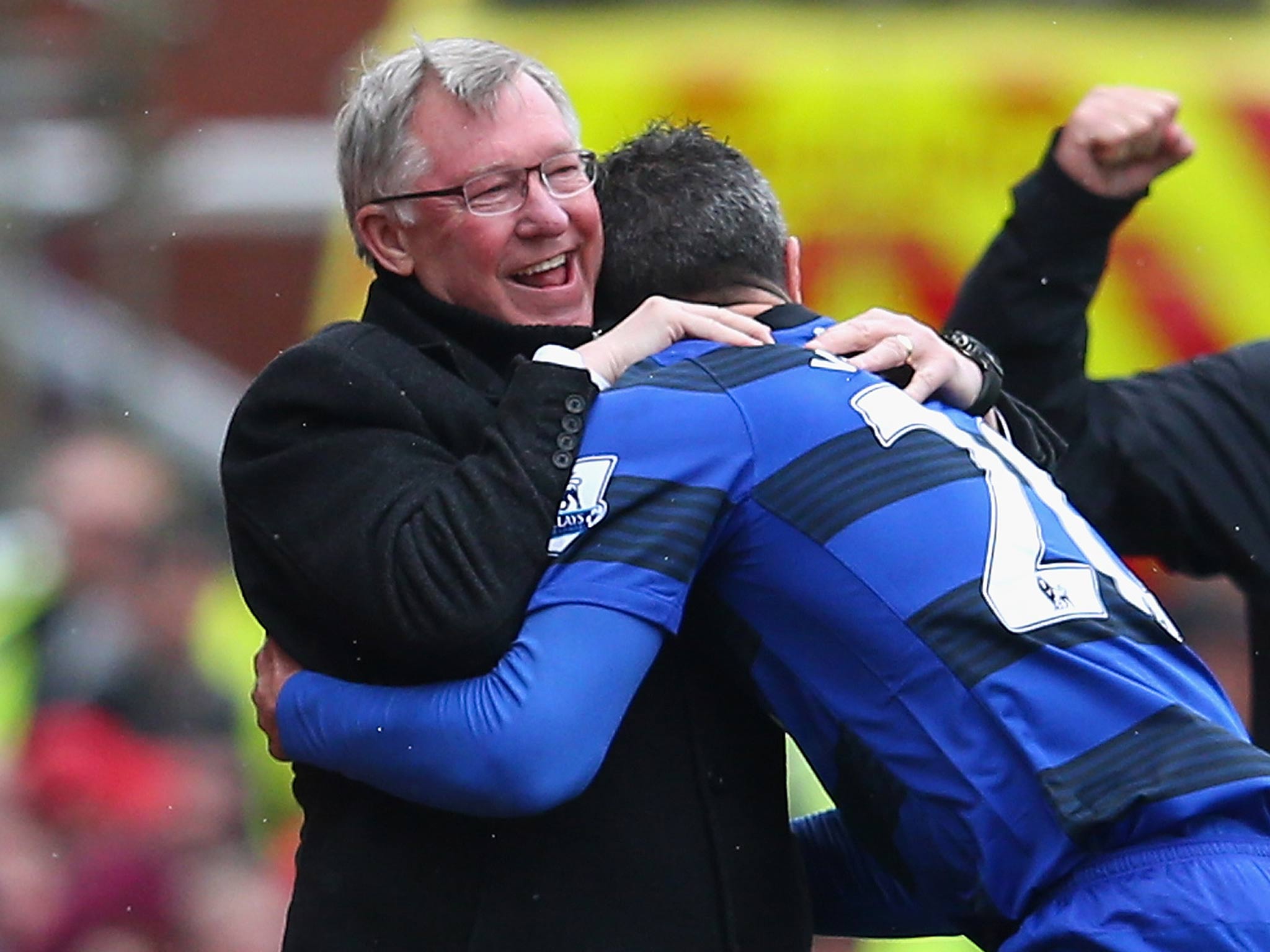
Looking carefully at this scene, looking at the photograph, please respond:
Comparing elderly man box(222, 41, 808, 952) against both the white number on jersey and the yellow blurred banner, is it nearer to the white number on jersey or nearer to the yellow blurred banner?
the white number on jersey

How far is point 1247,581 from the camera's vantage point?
3.69m

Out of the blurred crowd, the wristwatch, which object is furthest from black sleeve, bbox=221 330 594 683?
the blurred crowd

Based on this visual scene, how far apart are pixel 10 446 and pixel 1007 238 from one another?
4.27m

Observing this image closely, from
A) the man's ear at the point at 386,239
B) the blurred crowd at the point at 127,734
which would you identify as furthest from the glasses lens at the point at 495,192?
the blurred crowd at the point at 127,734

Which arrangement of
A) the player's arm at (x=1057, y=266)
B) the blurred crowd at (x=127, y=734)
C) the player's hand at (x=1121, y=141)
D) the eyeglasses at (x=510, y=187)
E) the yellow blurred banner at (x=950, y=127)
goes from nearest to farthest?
1. the eyeglasses at (x=510, y=187)
2. the player's hand at (x=1121, y=141)
3. the player's arm at (x=1057, y=266)
4. the blurred crowd at (x=127, y=734)
5. the yellow blurred banner at (x=950, y=127)

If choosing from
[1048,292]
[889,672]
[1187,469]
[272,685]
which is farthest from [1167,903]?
[1048,292]

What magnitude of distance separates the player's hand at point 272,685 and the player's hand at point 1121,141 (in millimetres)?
1602

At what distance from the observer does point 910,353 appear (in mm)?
2732

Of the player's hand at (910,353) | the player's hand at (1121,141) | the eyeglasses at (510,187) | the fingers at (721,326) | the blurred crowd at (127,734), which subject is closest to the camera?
the fingers at (721,326)

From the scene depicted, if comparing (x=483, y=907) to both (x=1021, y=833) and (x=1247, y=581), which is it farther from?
(x=1247, y=581)

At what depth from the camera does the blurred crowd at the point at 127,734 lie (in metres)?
5.83

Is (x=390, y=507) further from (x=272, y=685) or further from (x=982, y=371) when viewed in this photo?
(x=982, y=371)

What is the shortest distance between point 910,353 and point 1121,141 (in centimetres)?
93

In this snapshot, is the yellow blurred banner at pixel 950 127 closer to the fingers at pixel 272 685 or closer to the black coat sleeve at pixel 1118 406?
the black coat sleeve at pixel 1118 406
